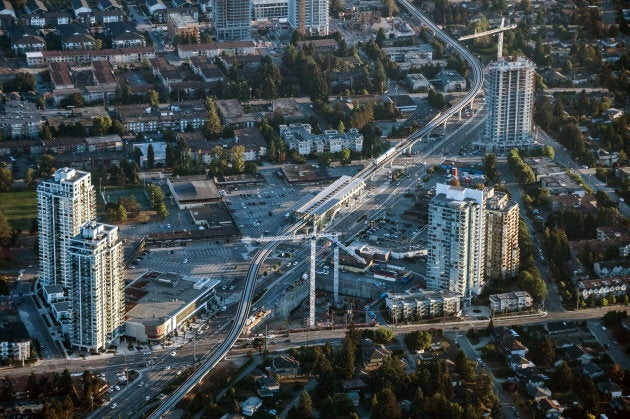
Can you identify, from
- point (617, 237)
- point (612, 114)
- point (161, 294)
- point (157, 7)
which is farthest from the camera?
point (157, 7)

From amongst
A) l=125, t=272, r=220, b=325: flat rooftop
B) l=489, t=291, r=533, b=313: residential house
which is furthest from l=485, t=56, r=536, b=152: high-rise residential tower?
l=125, t=272, r=220, b=325: flat rooftop

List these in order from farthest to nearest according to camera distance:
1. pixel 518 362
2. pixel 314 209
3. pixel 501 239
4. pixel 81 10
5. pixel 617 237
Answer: pixel 81 10
pixel 314 209
pixel 617 237
pixel 501 239
pixel 518 362

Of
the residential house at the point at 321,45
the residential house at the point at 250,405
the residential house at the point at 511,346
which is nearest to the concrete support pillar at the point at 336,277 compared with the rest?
the residential house at the point at 511,346

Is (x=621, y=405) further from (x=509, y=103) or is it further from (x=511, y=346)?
(x=509, y=103)

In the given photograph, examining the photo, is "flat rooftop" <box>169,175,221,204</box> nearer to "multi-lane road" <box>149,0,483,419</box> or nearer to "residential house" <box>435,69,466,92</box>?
"multi-lane road" <box>149,0,483,419</box>

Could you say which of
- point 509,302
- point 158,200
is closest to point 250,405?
point 509,302

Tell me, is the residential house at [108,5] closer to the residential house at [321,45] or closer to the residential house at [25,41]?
the residential house at [25,41]
